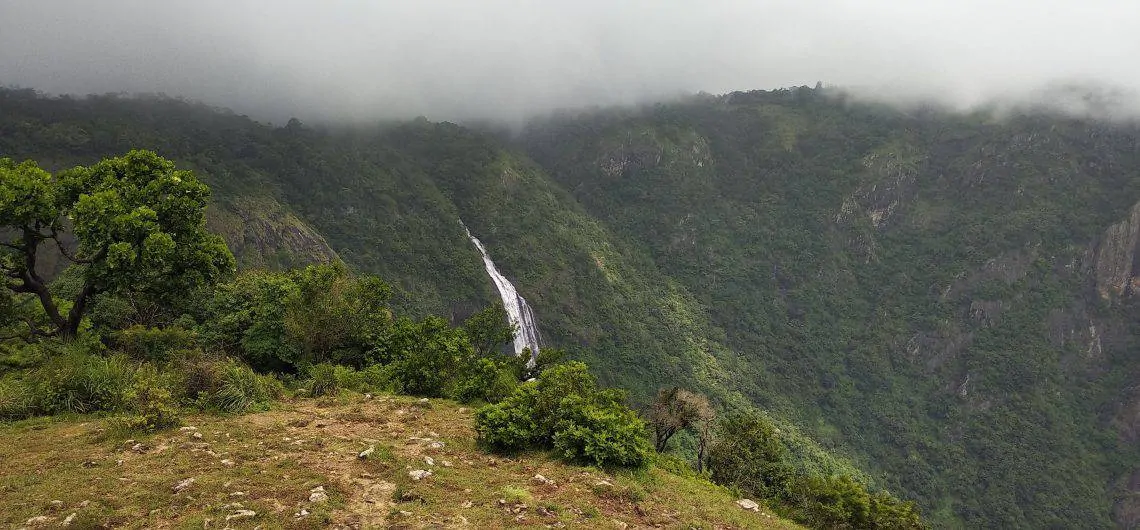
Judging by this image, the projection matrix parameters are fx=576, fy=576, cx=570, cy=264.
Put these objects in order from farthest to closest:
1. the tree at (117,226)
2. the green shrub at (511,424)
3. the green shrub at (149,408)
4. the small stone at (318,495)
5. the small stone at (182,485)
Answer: the tree at (117,226) < the green shrub at (511,424) < the green shrub at (149,408) < the small stone at (182,485) < the small stone at (318,495)

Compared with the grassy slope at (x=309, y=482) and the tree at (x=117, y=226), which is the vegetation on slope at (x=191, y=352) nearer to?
the tree at (x=117, y=226)

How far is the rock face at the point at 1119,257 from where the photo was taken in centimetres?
12644

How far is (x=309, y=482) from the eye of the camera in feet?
26.1

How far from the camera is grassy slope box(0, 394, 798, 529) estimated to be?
7039 millimetres

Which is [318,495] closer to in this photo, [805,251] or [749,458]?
[749,458]

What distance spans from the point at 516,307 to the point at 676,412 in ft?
223

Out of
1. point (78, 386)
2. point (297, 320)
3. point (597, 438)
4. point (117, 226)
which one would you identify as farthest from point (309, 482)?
point (297, 320)

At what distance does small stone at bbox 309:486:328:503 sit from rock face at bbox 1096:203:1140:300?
170 meters

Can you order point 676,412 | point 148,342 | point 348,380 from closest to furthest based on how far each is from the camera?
point 148,342 → point 348,380 → point 676,412

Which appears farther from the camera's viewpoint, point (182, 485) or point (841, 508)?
point (841, 508)

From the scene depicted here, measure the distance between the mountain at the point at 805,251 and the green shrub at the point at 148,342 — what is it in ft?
212

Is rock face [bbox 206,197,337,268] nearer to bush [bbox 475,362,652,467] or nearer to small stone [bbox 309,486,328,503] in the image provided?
bush [bbox 475,362,652,467]

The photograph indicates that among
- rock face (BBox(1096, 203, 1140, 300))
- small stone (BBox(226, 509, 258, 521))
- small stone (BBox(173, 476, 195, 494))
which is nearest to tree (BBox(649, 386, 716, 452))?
small stone (BBox(173, 476, 195, 494))

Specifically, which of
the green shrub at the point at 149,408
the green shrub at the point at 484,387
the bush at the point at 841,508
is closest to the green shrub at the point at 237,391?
the green shrub at the point at 149,408
